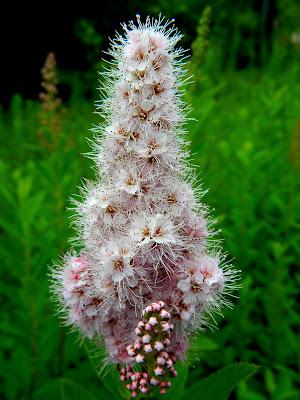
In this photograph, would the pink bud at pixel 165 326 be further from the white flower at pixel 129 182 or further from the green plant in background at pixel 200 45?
the green plant in background at pixel 200 45

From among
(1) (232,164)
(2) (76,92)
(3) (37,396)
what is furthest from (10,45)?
(3) (37,396)

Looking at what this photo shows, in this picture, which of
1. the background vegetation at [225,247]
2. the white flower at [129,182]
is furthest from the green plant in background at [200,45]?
the white flower at [129,182]

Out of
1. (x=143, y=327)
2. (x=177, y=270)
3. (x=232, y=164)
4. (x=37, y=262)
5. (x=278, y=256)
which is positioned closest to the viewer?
(x=143, y=327)

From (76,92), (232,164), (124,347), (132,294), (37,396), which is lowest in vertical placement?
(37,396)

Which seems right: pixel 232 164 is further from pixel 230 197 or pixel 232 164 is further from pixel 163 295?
pixel 163 295

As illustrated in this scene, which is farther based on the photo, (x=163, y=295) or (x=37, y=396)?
(x=37, y=396)

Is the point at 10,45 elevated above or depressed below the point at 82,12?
below

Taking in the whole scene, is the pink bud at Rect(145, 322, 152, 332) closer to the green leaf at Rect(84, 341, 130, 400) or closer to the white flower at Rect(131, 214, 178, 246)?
the white flower at Rect(131, 214, 178, 246)
